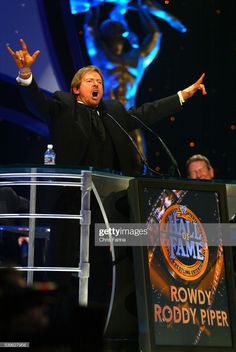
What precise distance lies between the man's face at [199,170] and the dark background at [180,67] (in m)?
1.33

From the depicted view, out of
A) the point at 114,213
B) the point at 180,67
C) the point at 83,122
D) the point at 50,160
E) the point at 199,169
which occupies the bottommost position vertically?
the point at 114,213

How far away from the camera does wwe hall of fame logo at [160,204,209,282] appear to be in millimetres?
2482

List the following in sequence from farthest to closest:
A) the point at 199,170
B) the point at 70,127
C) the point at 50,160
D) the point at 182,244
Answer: the point at 199,170 < the point at 50,160 < the point at 70,127 < the point at 182,244

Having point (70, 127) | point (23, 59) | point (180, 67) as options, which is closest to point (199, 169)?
point (70, 127)

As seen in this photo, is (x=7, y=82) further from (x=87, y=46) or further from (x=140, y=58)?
(x=140, y=58)

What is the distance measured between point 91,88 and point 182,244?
3.64 feet

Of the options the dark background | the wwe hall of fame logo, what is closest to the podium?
the wwe hall of fame logo

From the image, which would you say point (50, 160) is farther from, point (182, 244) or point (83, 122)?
point (182, 244)

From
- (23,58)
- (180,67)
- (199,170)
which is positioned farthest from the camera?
(180,67)

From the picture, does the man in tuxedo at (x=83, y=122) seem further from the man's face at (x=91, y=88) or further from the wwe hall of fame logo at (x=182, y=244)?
the wwe hall of fame logo at (x=182, y=244)

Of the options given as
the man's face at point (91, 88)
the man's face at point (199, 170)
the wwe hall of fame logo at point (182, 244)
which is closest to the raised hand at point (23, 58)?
the man's face at point (91, 88)

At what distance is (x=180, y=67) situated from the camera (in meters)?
6.11

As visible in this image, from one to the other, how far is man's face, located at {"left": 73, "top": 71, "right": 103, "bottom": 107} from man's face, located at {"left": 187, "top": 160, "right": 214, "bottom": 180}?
1450 millimetres

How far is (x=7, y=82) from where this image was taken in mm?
5367
